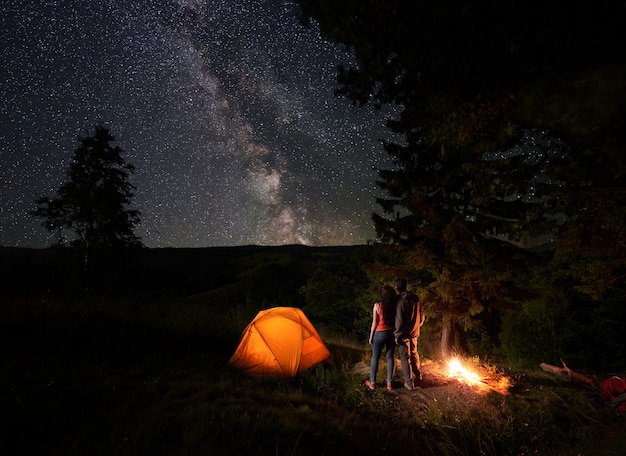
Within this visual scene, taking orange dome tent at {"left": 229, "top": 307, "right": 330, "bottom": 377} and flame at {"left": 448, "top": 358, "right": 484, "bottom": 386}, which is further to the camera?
orange dome tent at {"left": 229, "top": 307, "right": 330, "bottom": 377}

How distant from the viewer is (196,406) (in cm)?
486

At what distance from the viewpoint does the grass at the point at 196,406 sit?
147 inches

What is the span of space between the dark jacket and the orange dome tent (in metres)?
3.42

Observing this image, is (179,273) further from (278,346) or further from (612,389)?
(612,389)

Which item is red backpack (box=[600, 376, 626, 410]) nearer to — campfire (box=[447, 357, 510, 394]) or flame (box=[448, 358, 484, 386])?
campfire (box=[447, 357, 510, 394])

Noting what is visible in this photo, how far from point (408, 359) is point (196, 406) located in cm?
491

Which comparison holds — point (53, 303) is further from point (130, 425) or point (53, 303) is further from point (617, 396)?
point (617, 396)

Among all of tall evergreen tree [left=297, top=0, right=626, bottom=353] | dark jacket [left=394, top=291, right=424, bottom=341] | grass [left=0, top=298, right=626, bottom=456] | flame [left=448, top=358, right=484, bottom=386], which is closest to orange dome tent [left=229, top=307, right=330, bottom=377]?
grass [left=0, top=298, right=626, bottom=456]

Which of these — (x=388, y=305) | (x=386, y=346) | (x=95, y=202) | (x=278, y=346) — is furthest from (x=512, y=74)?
(x=95, y=202)

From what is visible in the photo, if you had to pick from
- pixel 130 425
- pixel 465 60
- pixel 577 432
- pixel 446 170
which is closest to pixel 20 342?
pixel 130 425

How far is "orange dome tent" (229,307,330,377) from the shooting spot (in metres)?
8.52

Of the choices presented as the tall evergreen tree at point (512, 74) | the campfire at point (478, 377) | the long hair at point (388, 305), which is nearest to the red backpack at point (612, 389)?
the campfire at point (478, 377)

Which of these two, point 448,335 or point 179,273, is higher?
point 179,273

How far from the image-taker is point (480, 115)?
454cm
